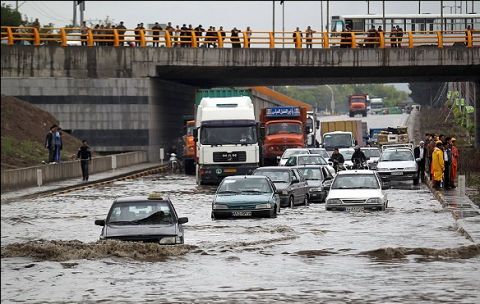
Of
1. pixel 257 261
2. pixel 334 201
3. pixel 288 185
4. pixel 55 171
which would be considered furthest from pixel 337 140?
pixel 257 261

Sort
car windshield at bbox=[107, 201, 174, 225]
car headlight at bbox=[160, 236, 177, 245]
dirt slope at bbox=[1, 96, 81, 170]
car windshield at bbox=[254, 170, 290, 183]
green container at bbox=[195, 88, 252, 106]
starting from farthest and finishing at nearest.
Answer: green container at bbox=[195, 88, 252, 106] < dirt slope at bbox=[1, 96, 81, 170] < car windshield at bbox=[254, 170, 290, 183] < car windshield at bbox=[107, 201, 174, 225] < car headlight at bbox=[160, 236, 177, 245]

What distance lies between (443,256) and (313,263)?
2.75m

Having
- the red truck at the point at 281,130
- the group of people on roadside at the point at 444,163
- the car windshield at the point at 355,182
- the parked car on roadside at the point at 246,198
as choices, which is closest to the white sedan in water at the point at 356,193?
the car windshield at the point at 355,182

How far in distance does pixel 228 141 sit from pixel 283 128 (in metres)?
16.3

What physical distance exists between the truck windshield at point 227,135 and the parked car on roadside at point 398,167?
5455 mm

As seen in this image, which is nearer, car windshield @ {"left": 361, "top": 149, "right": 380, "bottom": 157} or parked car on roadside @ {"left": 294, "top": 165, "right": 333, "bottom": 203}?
parked car on roadside @ {"left": 294, "top": 165, "right": 333, "bottom": 203}

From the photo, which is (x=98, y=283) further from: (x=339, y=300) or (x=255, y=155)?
(x=255, y=155)

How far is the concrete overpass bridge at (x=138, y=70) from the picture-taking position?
2589 inches

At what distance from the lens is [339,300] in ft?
56.1

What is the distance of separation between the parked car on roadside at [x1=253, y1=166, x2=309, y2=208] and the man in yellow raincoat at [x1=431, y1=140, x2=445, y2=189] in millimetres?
5755

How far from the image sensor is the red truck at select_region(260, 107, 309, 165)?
206 feet

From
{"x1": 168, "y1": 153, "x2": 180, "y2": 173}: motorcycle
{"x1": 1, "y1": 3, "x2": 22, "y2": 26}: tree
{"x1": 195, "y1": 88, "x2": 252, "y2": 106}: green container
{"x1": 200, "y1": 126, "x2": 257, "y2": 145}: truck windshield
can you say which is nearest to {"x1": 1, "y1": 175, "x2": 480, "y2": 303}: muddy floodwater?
{"x1": 200, "y1": 126, "x2": 257, "y2": 145}: truck windshield

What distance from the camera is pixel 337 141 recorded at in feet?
211

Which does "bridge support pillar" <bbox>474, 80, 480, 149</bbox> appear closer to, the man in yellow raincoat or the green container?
the green container
